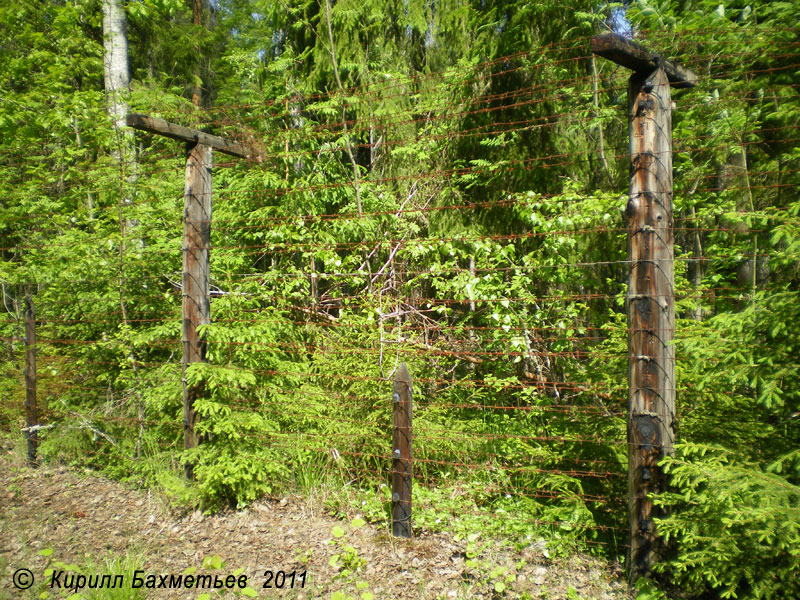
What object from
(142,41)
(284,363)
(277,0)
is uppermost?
(142,41)

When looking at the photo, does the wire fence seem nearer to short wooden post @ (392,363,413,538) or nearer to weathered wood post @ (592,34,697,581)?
short wooden post @ (392,363,413,538)

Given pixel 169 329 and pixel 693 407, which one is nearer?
pixel 693 407

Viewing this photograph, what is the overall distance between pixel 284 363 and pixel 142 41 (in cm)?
1022

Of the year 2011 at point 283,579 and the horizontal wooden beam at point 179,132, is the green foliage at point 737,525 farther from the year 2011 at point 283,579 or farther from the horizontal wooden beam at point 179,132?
the horizontal wooden beam at point 179,132

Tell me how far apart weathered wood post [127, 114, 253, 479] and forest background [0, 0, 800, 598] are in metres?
0.18

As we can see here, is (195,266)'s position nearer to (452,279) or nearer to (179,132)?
(179,132)

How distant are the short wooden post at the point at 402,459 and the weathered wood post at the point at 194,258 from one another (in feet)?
5.69

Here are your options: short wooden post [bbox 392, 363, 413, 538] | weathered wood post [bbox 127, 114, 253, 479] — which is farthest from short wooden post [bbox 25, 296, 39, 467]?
short wooden post [bbox 392, 363, 413, 538]

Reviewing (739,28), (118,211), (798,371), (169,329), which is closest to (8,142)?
(118,211)

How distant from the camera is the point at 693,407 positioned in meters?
3.13

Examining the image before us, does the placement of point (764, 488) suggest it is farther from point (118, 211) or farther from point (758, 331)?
point (118, 211)

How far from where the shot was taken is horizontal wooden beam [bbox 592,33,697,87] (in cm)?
265

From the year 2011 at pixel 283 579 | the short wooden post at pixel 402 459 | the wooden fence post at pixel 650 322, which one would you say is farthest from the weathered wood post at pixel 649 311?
the year 2011 at pixel 283 579

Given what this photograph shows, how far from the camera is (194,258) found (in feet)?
13.6
